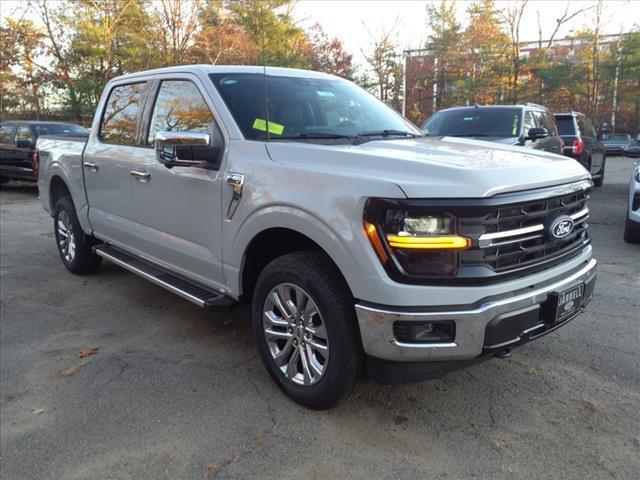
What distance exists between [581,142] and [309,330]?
32.2 feet

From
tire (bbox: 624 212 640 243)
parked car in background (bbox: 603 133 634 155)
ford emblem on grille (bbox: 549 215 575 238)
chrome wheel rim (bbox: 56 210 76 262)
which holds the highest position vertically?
ford emblem on grille (bbox: 549 215 575 238)

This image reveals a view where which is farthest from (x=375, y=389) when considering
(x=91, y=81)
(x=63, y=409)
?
(x=91, y=81)

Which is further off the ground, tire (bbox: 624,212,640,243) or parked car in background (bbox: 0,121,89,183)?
parked car in background (bbox: 0,121,89,183)

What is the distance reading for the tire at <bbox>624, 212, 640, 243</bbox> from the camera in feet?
20.8

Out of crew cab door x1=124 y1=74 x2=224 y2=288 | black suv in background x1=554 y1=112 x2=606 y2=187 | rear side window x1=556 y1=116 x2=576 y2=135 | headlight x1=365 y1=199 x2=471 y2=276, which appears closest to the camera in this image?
headlight x1=365 y1=199 x2=471 y2=276

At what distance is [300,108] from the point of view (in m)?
3.63

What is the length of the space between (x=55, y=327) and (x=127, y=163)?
4.81ft

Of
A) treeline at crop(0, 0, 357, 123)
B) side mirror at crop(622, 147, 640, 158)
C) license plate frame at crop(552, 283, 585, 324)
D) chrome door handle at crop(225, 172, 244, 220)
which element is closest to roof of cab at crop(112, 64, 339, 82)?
chrome door handle at crop(225, 172, 244, 220)

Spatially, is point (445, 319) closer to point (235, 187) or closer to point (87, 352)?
point (235, 187)

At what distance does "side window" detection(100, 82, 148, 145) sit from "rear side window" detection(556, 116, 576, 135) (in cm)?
948

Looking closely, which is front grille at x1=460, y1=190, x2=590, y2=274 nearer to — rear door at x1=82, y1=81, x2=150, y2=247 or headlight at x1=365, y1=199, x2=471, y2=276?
headlight at x1=365, y1=199, x2=471, y2=276

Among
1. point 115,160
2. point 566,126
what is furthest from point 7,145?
point 566,126

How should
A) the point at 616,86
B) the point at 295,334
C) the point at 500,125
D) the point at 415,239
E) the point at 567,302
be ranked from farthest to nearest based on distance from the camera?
the point at 616,86 → the point at 500,125 → the point at 295,334 → the point at 567,302 → the point at 415,239

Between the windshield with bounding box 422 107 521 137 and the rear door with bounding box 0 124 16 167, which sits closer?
the windshield with bounding box 422 107 521 137
